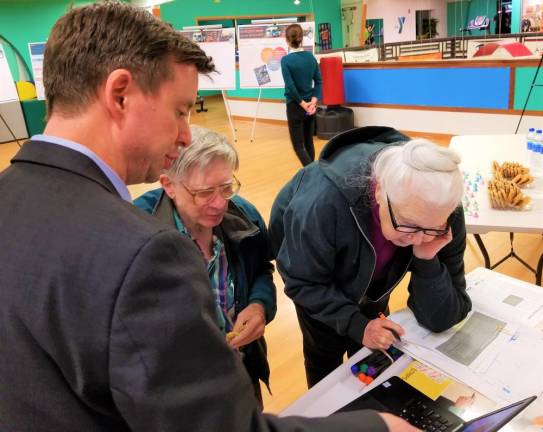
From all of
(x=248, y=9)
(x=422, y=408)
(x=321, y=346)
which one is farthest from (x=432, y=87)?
(x=248, y=9)

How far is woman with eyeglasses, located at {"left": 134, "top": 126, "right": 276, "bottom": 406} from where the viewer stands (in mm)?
1277

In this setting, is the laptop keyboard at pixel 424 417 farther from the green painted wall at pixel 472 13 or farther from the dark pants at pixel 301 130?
the green painted wall at pixel 472 13

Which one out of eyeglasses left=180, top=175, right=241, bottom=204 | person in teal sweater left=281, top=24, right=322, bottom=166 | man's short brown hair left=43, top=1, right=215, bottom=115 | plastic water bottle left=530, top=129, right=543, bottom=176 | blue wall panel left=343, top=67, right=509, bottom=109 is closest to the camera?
man's short brown hair left=43, top=1, right=215, bottom=115

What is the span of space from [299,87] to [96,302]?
466 cm

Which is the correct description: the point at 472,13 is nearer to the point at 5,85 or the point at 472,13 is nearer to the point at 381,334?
the point at 5,85

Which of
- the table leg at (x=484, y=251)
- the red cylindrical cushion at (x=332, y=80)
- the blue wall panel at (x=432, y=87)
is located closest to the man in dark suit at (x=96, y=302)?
the table leg at (x=484, y=251)

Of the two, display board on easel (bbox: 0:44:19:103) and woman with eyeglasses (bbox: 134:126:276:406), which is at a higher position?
display board on easel (bbox: 0:44:19:103)

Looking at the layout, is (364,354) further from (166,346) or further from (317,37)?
(317,37)

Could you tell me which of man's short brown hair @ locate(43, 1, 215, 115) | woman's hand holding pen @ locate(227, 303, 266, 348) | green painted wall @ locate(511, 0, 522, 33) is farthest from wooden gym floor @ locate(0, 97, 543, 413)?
green painted wall @ locate(511, 0, 522, 33)

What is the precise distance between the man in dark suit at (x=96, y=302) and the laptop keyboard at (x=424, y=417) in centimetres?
55

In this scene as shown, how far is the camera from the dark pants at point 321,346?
1.57 meters

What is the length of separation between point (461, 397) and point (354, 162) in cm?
66

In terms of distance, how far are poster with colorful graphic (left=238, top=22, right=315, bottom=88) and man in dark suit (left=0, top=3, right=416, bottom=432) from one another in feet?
21.7

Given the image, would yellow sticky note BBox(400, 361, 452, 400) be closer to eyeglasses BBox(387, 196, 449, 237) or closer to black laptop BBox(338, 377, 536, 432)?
black laptop BBox(338, 377, 536, 432)
